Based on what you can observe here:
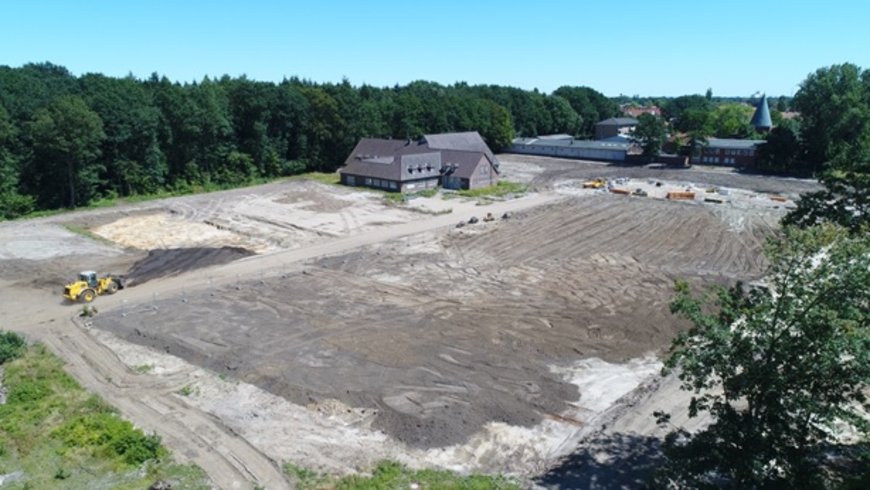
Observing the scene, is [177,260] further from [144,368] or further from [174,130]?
[174,130]

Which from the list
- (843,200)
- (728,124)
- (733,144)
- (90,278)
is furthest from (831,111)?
(90,278)

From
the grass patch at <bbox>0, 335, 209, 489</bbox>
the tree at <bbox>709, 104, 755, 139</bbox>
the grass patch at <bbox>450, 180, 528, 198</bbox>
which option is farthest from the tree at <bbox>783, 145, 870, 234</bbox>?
the tree at <bbox>709, 104, 755, 139</bbox>

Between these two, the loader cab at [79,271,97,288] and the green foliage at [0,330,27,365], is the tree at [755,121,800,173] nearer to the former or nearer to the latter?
the loader cab at [79,271,97,288]

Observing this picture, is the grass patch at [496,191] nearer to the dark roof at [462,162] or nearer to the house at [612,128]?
the dark roof at [462,162]

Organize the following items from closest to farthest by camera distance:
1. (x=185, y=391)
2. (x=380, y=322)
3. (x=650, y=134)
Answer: (x=185, y=391) → (x=380, y=322) → (x=650, y=134)

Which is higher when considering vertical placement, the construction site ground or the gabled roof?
the gabled roof

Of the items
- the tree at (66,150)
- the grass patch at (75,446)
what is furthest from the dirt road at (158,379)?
the tree at (66,150)
